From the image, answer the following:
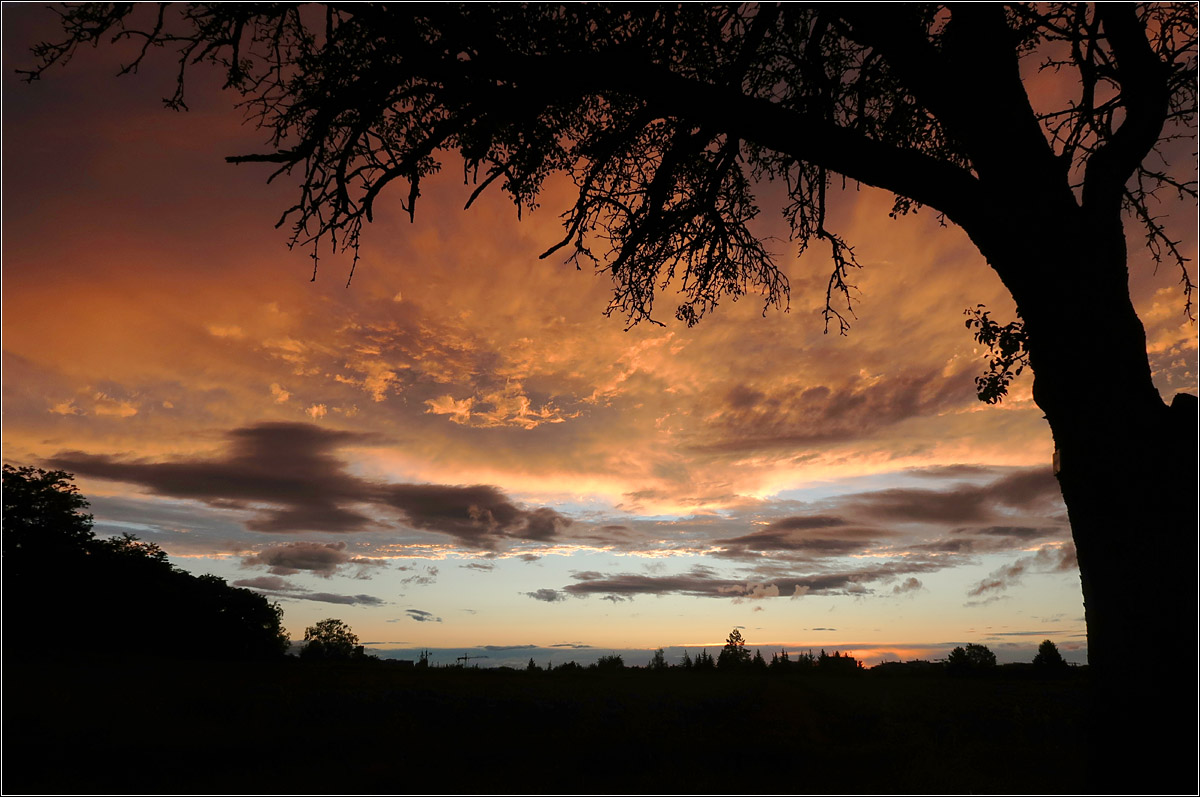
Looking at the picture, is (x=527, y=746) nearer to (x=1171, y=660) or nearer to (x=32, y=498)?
(x=1171, y=660)

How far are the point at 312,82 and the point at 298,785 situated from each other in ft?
28.1

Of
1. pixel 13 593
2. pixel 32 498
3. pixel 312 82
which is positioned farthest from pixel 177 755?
pixel 32 498

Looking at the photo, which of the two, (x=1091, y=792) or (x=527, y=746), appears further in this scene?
(x=527, y=746)

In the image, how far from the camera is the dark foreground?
6676 millimetres

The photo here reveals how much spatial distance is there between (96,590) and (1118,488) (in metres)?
41.1

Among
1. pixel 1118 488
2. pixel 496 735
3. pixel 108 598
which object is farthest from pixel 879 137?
pixel 108 598

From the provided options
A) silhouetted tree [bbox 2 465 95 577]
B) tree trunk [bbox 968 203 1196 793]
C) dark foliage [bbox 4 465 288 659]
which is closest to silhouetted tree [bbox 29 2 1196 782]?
tree trunk [bbox 968 203 1196 793]

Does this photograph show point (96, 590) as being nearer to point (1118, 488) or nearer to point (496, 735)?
point (496, 735)

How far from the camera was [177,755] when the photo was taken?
6.97 m

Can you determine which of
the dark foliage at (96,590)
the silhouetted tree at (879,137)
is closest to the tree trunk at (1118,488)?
the silhouetted tree at (879,137)

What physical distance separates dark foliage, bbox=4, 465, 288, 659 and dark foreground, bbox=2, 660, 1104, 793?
14.4m

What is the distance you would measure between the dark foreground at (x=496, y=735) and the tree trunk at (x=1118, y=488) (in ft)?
1.63

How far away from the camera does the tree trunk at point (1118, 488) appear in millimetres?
4258

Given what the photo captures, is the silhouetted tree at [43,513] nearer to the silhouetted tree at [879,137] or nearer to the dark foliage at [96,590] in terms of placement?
the dark foliage at [96,590]
